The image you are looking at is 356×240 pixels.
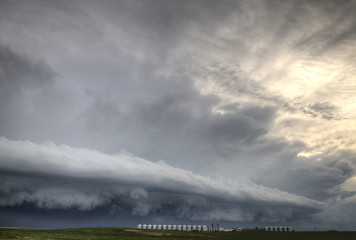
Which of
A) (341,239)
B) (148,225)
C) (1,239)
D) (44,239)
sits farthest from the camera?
(148,225)

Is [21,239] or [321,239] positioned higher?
[21,239]

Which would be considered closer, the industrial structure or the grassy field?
the grassy field

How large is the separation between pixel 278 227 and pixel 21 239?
175633 mm

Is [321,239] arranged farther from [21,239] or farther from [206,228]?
[21,239]

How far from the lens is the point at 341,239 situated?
110312 millimetres

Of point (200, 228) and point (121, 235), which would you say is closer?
point (121, 235)

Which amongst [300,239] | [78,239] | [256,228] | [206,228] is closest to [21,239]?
[78,239]

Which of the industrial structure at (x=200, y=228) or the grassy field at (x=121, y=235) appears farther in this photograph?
the industrial structure at (x=200, y=228)

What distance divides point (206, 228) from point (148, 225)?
4198cm

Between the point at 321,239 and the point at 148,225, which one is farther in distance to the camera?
the point at 148,225

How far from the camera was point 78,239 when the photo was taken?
88.4 meters

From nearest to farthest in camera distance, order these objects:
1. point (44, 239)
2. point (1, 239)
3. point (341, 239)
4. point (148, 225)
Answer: point (1, 239) < point (44, 239) < point (341, 239) < point (148, 225)

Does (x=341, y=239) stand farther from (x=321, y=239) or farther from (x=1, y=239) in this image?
(x=1, y=239)

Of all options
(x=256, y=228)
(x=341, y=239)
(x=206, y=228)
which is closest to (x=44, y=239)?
(x=341, y=239)
